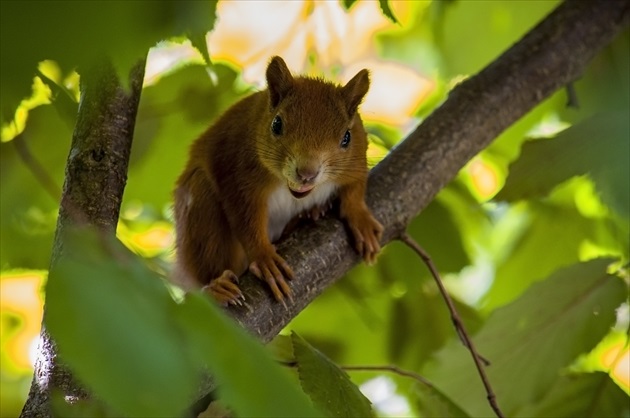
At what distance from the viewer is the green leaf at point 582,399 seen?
45.3 inches

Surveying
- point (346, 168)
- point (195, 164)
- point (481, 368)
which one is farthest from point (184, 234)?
point (481, 368)

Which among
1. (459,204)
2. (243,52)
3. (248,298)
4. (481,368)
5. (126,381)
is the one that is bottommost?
(126,381)

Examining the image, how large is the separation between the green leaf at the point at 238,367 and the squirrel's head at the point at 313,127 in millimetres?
832

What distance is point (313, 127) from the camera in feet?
4.38

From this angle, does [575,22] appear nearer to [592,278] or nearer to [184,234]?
[592,278]

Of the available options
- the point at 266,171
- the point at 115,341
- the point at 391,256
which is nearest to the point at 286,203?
the point at 266,171

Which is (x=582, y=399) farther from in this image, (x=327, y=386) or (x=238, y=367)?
(x=238, y=367)

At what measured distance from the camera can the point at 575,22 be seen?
147cm

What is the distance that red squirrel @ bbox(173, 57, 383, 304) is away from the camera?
132 cm

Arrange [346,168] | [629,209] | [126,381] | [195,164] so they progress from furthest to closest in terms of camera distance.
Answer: [195,164]
[346,168]
[629,209]
[126,381]

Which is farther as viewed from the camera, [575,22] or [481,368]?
[575,22]

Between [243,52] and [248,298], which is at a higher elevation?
[243,52]

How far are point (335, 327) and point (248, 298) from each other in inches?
19.1

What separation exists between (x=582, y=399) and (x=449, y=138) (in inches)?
16.9
